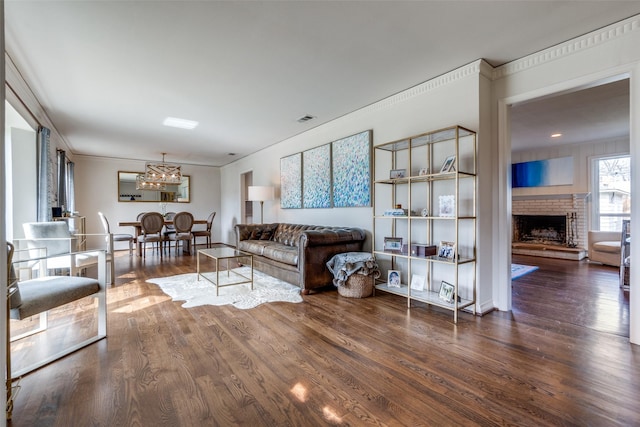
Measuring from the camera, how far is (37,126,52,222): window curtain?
4051 millimetres

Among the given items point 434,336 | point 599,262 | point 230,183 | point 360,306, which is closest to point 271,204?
point 230,183

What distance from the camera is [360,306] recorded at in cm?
319

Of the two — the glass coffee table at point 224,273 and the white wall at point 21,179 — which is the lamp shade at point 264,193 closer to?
the glass coffee table at point 224,273

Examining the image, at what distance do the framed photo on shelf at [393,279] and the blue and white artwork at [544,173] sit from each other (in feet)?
18.3

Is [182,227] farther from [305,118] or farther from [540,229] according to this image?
[540,229]

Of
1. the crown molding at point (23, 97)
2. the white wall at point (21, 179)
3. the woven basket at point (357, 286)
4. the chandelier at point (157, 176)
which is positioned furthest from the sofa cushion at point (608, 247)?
the white wall at point (21, 179)

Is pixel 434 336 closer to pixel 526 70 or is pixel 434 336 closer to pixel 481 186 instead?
pixel 481 186

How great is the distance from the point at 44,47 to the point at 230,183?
618 centimetres

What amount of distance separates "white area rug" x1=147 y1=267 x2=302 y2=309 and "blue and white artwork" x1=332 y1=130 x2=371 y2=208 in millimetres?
1528

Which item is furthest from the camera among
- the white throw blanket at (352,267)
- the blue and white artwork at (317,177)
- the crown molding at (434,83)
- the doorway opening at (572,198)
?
the blue and white artwork at (317,177)

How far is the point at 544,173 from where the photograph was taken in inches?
268

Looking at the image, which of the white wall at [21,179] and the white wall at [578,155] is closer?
the white wall at [21,179]

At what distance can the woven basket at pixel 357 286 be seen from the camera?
3.47 meters

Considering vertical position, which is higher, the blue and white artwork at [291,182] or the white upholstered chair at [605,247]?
the blue and white artwork at [291,182]
